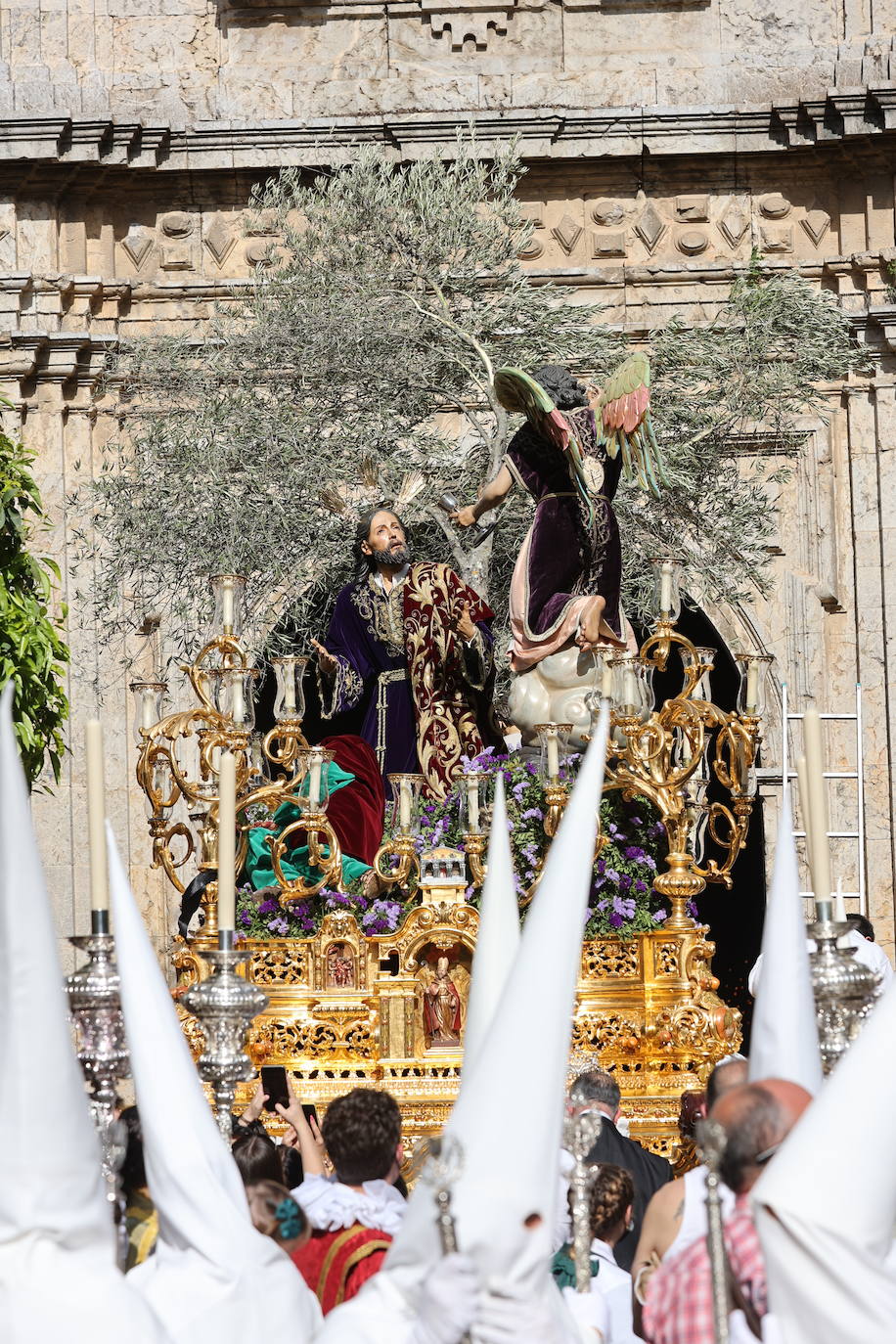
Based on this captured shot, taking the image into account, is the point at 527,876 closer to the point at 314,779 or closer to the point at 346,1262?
the point at 314,779

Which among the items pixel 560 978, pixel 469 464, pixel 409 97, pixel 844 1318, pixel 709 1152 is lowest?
pixel 844 1318

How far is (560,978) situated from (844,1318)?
2.35 feet

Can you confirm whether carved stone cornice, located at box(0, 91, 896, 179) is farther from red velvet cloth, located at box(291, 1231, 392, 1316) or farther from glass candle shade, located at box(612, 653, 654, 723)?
red velvet cloth, located at box(291, 1231, 392, 1316)

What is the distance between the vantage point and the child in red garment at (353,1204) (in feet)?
14.5

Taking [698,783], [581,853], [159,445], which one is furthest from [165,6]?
[581,853]

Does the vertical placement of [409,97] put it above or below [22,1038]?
above

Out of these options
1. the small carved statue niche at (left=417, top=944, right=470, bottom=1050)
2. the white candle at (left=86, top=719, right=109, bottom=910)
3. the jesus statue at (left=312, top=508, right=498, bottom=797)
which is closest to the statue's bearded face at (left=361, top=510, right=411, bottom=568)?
the jesus statue at (left=312, top=508, right=498, bottom=797)

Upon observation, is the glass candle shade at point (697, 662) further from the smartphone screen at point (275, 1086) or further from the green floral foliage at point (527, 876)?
the smartphone screen at point (275, 1086)

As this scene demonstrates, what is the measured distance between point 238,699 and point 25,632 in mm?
3064

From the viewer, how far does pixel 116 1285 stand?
136 inches

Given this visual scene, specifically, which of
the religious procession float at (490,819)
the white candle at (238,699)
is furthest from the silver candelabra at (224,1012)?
the white candle at (238,699)

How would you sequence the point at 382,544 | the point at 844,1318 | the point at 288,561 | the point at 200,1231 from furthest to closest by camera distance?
the point at 288,561 → the point at 382,544 → the point at 200,1231 → the point at 844,1318

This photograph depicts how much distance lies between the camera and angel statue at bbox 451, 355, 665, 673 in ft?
28.2

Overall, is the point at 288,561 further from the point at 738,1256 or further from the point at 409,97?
the point at 738,1256
